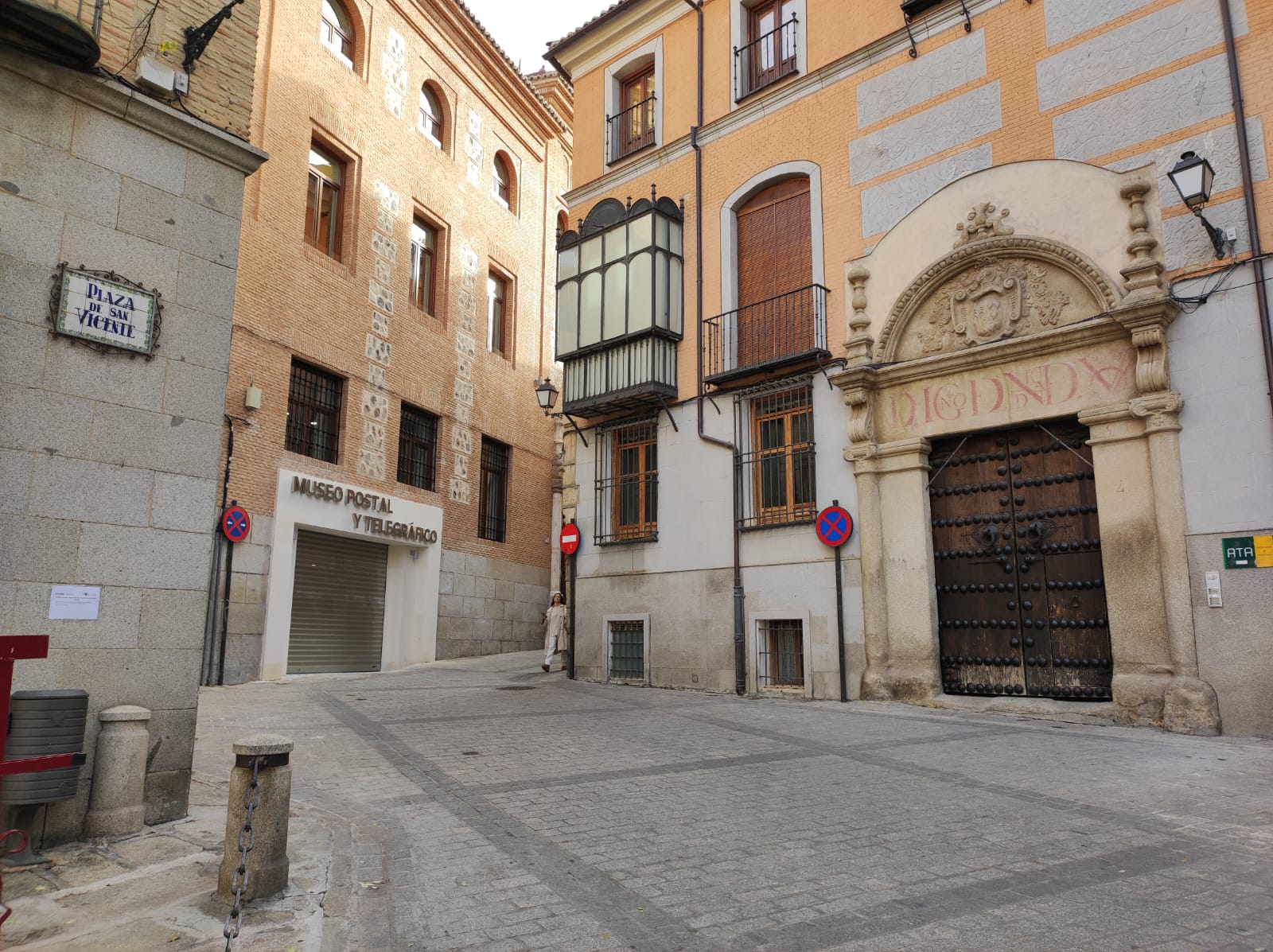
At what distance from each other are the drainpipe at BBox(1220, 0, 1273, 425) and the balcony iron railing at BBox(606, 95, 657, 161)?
9.09 metres

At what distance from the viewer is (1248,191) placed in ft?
29.9

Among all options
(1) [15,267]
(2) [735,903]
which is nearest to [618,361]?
(1) [15,267]

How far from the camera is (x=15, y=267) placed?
199 inches

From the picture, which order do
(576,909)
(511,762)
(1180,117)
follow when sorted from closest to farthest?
(576,909)
(511,762)
(1180,117)

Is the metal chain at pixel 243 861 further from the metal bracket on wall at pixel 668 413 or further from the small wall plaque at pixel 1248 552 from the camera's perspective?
the metal bracket on wall at pixel 668 413

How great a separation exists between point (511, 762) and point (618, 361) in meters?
8.84

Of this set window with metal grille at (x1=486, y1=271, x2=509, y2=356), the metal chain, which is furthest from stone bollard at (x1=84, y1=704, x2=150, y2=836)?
window with metal grille at (x1=486, y1=271, x2=509, y2=356)

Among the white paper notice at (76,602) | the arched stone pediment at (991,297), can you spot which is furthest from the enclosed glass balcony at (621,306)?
the white paper notice at (76,602)

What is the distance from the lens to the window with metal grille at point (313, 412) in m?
16.6

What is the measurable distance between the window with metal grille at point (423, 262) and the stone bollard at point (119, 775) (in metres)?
16.0

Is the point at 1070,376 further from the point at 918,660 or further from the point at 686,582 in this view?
the point at 686,582

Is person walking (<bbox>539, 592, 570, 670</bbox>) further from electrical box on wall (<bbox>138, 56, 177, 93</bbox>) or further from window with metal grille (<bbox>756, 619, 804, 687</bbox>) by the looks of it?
electrical box on wall (<bbox>138, 56, 177, 93</bbox>)

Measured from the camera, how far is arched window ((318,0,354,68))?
1788 cm

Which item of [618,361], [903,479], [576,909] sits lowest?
[576,909]
